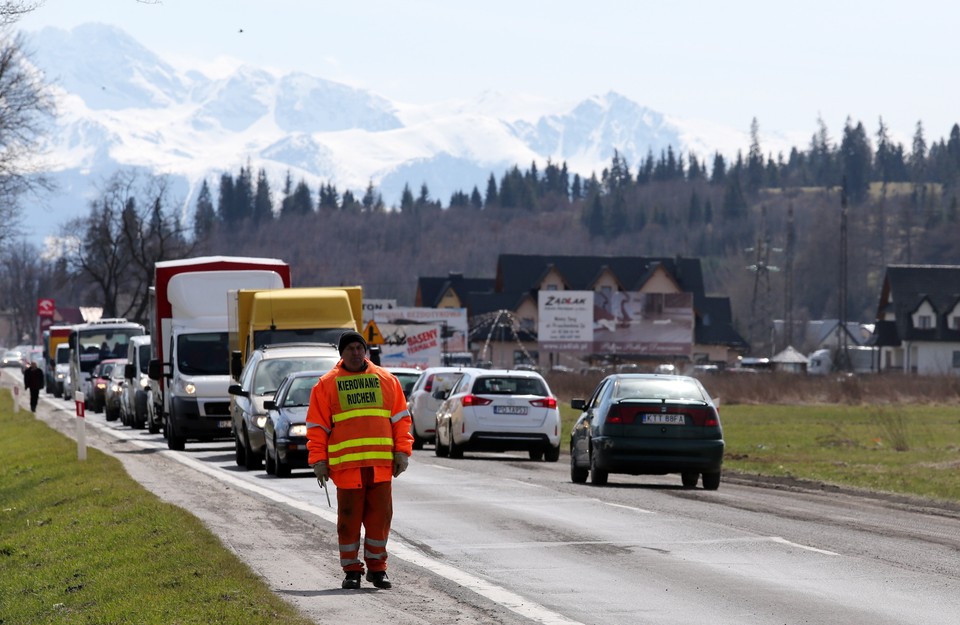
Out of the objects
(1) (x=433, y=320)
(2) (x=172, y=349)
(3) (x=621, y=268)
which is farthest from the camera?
(3) (x=621, y=268)

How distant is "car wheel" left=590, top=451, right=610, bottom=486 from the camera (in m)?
22.2

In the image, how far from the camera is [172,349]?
106 feet

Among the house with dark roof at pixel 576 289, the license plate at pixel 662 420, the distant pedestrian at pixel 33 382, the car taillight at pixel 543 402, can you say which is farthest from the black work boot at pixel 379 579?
the house with dark roof at pixel 576 289

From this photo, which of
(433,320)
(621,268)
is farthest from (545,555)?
(621,268)

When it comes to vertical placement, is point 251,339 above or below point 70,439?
above

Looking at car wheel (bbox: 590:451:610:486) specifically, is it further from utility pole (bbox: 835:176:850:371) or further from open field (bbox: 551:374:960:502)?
utility pole (bbox: 835:176:850:371)

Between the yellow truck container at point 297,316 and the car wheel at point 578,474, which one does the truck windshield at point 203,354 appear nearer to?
the yellow truck container at point 297,316

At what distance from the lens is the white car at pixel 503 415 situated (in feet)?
95.5

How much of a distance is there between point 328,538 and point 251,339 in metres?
15.6

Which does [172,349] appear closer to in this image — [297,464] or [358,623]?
[297,464]

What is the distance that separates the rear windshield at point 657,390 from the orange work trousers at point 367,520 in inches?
435

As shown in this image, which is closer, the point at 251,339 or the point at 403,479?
the point at 403,479

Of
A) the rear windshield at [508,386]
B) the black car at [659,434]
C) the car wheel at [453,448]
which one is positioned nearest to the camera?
the black car at [659,434]

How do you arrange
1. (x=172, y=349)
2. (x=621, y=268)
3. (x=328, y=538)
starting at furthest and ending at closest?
(x=621, y=268), (x=172, y=349), (x=328, y=538)
